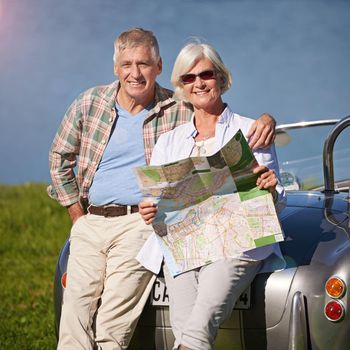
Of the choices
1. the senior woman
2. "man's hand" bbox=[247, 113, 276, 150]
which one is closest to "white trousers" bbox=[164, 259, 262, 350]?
the senior woman

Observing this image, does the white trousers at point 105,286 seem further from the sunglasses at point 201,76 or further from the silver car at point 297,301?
the sunglasses at point 201,76

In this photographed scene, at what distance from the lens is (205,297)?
3.91 metres

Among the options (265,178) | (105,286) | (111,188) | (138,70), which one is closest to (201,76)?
(138,70)

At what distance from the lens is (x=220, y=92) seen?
14.3ft

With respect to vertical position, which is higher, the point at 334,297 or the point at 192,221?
the point at 192,221

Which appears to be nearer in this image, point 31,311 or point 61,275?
point 61,275

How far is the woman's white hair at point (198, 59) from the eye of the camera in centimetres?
430

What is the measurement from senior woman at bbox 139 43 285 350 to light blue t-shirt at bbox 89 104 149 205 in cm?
28

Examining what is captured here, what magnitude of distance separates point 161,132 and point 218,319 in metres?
1.34

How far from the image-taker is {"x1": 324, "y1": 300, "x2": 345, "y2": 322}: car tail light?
3.94 metres

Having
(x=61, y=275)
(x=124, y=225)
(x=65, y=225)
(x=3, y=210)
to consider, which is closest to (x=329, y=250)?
(x=124, y=225)

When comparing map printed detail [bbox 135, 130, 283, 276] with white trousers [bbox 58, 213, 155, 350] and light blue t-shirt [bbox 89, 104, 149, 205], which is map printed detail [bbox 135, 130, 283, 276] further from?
light blue t-shirt [bbox 89, 104, 149, 205]

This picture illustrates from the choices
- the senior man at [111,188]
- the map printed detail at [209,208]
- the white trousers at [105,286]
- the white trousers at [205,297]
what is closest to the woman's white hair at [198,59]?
the senior man at [111,188]

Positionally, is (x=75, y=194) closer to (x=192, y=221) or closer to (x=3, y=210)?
(x=192, y=221)
